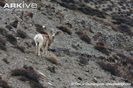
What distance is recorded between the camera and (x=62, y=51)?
31.4 m

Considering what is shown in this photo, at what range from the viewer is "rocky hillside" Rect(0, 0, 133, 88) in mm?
23828

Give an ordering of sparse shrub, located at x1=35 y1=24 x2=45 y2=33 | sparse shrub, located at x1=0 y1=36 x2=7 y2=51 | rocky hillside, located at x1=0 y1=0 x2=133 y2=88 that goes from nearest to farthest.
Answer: rocky hillside, located at x1=0 y1=0 x2=133 y2=88 < sparse shrub, located at x1=0 y1=36 x2=7 y2=51 < sparse shrub, located at x1=35 y1=24 x2=45 y2=33

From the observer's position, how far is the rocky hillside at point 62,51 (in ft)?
A: 78.2

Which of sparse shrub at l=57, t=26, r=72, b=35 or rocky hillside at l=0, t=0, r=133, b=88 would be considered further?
sparse shrub at l=57, t=26, r=72, b=35

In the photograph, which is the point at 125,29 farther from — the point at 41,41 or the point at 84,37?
the point at 41,41

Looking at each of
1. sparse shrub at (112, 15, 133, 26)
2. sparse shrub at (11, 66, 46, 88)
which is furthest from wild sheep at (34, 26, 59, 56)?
sparse shrub at (112, 15, 133, 26)

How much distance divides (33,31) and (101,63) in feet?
17.9

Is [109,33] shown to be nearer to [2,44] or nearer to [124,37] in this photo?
[124,37]

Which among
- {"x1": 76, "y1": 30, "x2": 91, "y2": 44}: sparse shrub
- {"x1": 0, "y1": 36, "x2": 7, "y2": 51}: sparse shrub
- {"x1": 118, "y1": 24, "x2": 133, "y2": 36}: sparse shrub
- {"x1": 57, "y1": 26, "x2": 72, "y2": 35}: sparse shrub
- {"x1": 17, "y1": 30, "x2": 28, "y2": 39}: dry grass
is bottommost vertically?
{"x1": 118, "y1": 24, "x2": 133, "y2": 36}: sparse shrub

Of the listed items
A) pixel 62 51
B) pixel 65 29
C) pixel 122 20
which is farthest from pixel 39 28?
pixel 122 20

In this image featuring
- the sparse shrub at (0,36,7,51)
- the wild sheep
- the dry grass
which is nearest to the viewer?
the sparse shrub at (0,36,7,51)

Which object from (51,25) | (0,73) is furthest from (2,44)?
(51,25)

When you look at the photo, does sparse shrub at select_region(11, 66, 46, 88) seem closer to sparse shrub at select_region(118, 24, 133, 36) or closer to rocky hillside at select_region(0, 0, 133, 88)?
rocky hillside at select_region(0, 0, 133, 88)

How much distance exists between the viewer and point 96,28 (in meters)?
46.1
